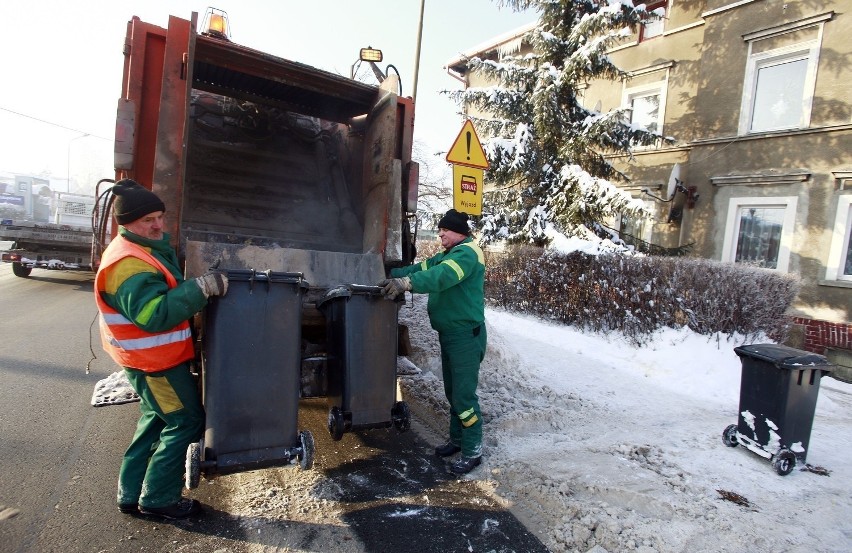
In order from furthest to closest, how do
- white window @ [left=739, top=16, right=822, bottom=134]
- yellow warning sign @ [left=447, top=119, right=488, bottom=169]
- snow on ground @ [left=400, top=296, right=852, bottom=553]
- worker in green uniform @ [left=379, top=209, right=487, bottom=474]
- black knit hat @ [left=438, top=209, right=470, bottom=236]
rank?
white window @ [left=739, top=16, right=822, bottom=134], yellow warning sign @ [left=447, top=119, right=488, bottom=169], black knit hat @ [left=438, top=209, right=470, bottom=236], worker in green uniform @ [left=379, top=209, right=487, bottom=474], snow on ground @ [left=400, top=296, right=852, bottom=553]

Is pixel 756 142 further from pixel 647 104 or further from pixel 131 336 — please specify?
pixel 131 336

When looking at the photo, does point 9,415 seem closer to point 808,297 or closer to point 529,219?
point 529,219

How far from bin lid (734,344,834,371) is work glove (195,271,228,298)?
3.52m

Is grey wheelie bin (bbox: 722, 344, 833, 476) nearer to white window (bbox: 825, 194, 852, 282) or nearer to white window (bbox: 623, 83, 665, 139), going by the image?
white window (bbox: 825, 194, 852, 282)

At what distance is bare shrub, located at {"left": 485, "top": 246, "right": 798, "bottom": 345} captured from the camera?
241 inches

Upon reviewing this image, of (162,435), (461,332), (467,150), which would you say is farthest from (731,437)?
(162,435)

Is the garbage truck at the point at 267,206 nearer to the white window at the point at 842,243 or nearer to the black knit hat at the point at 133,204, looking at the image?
the black knit hat at the point at 133,204

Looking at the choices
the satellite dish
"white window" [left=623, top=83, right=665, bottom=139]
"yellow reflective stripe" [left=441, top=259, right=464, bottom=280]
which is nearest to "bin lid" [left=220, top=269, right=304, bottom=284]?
"yellow reflective stripe" [left=441, top=259, right=464, bottom=280]

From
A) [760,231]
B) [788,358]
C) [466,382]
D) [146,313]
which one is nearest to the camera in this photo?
[146,313]

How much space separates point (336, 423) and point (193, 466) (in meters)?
0.77

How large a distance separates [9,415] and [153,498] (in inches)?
81.2

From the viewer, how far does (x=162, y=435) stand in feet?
7.70

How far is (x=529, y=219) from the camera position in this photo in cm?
980

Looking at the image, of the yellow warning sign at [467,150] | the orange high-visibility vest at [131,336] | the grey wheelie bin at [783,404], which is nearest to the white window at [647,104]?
the yellow warning sign at [467,150]
